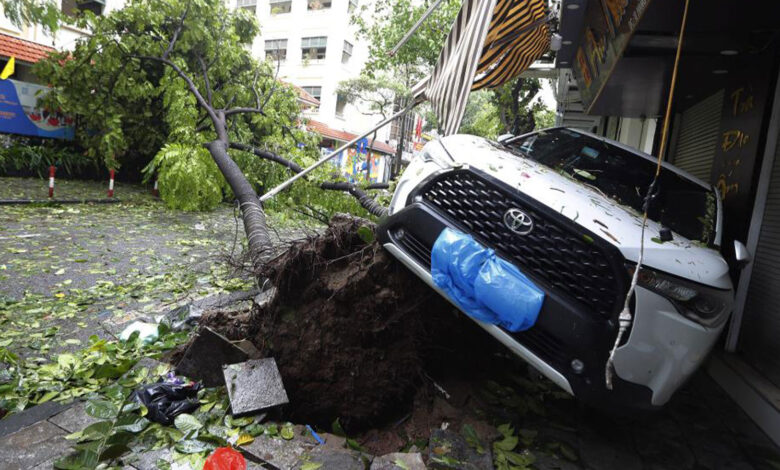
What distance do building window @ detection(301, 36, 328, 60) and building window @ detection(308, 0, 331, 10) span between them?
2.11 metres

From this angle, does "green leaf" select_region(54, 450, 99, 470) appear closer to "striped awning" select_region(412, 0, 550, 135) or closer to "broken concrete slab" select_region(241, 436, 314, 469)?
"broken concrete slab" select_region(241, 436, 314, 469)

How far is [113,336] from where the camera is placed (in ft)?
13.3

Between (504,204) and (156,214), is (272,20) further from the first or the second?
(504,204)

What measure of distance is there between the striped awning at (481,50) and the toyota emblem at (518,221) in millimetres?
999

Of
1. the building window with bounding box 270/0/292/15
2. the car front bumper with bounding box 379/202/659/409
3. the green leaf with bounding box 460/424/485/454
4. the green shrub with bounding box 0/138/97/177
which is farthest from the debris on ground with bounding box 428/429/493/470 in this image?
the building window with bounding box 270/0/292/15

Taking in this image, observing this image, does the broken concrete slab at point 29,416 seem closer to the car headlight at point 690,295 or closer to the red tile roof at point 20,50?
the car headlight at point 690,295

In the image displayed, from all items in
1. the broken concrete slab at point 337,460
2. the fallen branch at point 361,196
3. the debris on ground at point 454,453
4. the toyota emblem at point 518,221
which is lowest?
the broken concrete slab at point 337,460

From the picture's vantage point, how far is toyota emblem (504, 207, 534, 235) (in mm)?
2621

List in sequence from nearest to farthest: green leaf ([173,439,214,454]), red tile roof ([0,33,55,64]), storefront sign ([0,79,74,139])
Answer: green leaf ([173,439,214,454]) → storefront sign ([0,79,74,139]) → red tile roof ([0,33,55,64])

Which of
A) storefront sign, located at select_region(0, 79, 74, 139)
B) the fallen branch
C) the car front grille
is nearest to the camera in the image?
the car front grille

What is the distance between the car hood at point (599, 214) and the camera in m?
2.47

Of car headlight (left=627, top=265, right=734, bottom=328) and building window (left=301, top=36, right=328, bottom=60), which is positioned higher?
building window (left=301, top=36, right=328, bottom=60)

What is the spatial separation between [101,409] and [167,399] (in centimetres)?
35

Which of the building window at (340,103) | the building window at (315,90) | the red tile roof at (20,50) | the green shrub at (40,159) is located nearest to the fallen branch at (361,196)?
the green shrub at (40,159)
